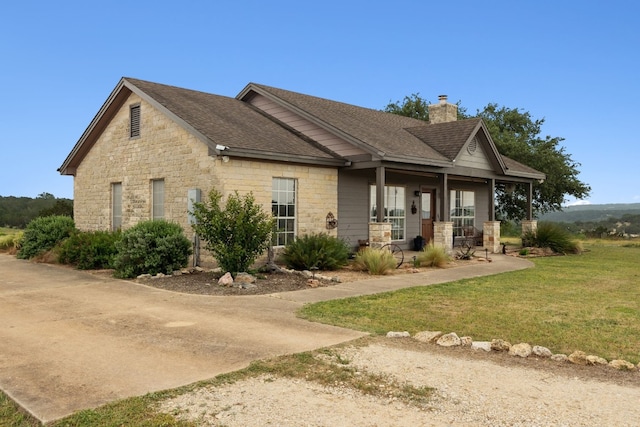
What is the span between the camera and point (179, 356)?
5785mm

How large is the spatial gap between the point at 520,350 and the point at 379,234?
9.06 metres

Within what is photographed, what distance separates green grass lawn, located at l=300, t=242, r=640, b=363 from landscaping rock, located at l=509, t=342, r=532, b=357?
45cm

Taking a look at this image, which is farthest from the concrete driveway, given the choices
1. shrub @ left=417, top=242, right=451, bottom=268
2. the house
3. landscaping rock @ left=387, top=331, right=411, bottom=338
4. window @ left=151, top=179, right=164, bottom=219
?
shrub @ left=417, top=242, right=451, bottom=268

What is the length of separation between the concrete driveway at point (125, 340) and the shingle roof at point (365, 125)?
786 centimetres

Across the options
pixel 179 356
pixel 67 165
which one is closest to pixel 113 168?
pixel 67 165

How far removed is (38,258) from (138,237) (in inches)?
253

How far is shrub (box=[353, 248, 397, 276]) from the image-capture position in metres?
13.0

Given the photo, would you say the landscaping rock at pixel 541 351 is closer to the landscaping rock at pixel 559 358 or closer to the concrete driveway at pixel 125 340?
the landscaping rock at pixel 559 358

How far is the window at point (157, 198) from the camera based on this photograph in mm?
15766

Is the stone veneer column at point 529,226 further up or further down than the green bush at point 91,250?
further up

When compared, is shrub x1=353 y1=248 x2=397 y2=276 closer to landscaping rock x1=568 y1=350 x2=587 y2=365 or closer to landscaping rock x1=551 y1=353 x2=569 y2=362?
landscaping rock x1=551 y1=353 x2=569 y2=362

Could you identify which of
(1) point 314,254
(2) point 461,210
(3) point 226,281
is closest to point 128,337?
(3) point 226,281

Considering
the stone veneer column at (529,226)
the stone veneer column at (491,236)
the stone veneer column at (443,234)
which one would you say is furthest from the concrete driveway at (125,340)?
the stone veneer column at (529,226)

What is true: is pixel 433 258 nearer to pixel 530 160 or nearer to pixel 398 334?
pixel 398 334
